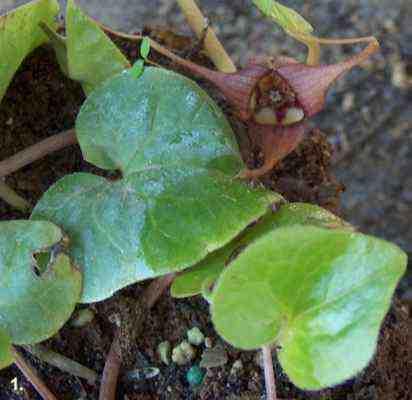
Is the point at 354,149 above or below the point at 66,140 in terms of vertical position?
below

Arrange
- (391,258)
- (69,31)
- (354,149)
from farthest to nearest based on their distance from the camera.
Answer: (354,149)
(69,31)
(391,258)

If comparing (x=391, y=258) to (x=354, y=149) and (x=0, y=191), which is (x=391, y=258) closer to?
(x=0, y=191)

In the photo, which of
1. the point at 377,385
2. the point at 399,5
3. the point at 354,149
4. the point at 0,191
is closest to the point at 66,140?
the point at 0,191

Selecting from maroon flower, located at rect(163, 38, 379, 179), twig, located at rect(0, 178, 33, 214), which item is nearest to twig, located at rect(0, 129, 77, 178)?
twig, located at rect(0, 178, 33, 214)

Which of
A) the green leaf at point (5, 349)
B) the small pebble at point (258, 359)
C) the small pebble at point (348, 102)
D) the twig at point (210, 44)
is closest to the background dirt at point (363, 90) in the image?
the small pebble at point (348, 102)

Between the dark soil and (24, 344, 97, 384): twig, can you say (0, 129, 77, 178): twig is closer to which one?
the dark soil

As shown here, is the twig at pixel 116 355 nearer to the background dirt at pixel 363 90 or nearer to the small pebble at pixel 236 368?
the small pebble at pixel 236 368
